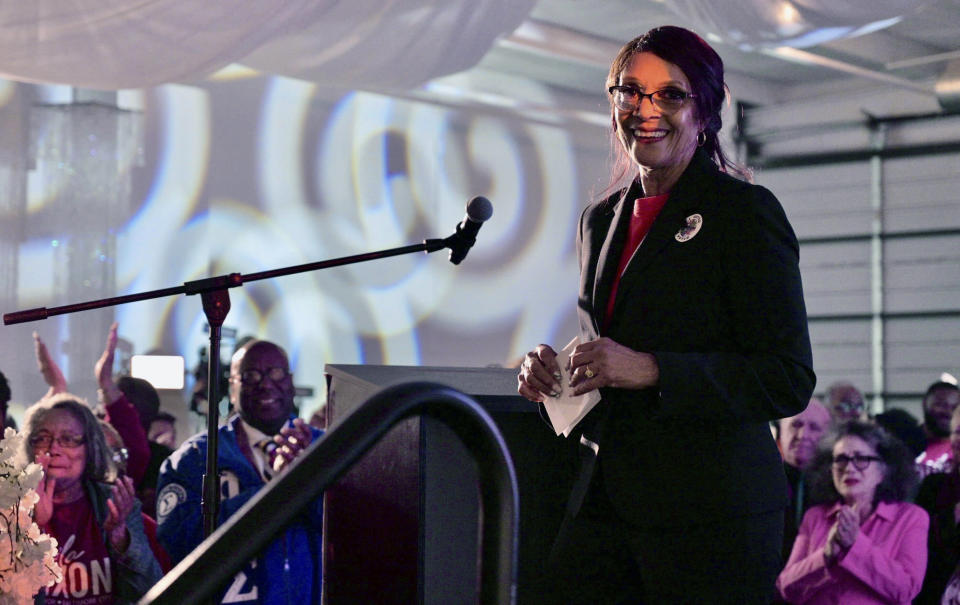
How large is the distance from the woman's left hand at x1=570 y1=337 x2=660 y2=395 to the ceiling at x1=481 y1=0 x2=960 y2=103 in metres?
Result: 6.48

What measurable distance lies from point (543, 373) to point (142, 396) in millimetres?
4111

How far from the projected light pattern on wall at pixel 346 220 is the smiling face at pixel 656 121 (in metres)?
5.47

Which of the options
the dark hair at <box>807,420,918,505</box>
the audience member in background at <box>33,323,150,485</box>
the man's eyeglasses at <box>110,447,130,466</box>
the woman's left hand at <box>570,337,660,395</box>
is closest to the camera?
the woman's left hand at <box>570,337,660,395</box>

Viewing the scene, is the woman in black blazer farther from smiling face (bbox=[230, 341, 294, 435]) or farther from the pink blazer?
the pink blazer

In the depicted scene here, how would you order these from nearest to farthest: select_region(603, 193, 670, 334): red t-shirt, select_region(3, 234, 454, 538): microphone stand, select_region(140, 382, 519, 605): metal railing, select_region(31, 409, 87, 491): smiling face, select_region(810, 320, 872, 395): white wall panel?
select_region(140, 382, 519, 605): metal railing < select_region(603, 193, 670, 334): red t-shirt < select_region(3, 234, 454, 538): microphone stand < select_region(31, 409, 87, 491): smiling face < select_region(810, 320, 872, 395): white wall panel

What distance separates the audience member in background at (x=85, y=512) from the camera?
303cm

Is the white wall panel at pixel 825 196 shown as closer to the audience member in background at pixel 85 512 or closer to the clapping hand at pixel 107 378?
the clapping hand at pixel 107 378

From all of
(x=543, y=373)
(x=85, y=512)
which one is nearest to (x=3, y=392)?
(x=85, y=512)

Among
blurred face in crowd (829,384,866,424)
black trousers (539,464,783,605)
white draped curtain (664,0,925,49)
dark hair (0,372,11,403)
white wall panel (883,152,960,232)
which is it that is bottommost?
blurred face in crowd (829,384,866,424)

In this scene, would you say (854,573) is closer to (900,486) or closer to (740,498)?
(900,486)

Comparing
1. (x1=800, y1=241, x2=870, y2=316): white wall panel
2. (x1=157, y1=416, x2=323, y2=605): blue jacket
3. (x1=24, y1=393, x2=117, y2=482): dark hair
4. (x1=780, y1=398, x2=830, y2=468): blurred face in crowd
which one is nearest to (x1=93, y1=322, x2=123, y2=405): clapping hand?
(x1=24, y1=393, x2=117, y2=482): dark hair

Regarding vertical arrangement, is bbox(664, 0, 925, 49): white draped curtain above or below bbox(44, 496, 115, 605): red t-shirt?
above

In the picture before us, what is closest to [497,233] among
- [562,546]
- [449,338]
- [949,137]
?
[449,338]

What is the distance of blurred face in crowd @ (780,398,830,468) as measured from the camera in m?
4.61
